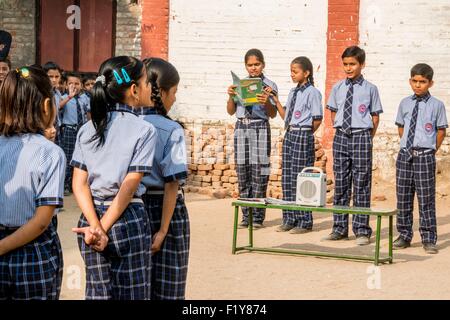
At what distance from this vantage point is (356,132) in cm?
991

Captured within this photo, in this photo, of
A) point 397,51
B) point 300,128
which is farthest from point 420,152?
point 397,51

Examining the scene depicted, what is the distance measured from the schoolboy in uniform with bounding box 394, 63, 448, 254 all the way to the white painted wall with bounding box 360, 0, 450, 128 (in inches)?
144

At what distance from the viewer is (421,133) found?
937 centimetres

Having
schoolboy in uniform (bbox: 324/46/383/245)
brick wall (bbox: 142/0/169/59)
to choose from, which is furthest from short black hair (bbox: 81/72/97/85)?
schoolboy in uniform (bbox: 324/46/383/245)

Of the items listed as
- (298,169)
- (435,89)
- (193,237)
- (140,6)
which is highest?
(140,6)

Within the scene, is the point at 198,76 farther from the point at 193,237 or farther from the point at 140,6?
the point at 193,237

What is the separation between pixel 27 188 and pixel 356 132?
5.91 m

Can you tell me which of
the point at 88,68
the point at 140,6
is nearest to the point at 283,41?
the point at 140,6

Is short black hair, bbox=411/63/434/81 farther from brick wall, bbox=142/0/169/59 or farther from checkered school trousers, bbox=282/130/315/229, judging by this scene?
brick wall, bbox=142/0/169/59

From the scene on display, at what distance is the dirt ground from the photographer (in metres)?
7.53

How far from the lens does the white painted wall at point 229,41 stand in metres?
13.7

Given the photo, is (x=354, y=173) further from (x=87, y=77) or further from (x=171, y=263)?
(x=87, y=77)

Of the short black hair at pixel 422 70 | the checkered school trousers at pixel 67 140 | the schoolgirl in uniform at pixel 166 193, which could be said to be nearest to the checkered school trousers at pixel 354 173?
the short black hair at pixel 422 70

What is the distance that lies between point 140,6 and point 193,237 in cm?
558
